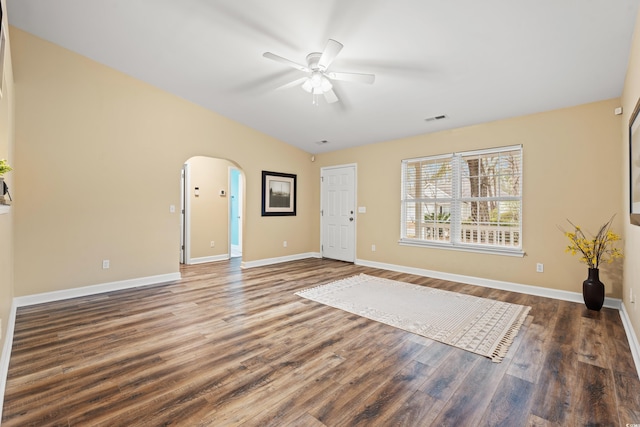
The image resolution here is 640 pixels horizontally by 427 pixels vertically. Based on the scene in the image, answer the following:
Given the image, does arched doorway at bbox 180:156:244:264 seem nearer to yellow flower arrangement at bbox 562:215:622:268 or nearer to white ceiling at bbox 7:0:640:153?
white ceiling at bbox 7:0:640:153

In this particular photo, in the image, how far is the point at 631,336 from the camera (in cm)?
256

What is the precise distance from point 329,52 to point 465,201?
329 cm

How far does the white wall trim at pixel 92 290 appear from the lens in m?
3.49

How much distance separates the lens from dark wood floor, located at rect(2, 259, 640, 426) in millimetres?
1676

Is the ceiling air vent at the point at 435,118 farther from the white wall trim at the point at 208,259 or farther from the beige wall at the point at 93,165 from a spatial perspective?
the white wall trim at the point at 208,259

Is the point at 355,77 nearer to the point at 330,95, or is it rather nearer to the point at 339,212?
the point at 330,95

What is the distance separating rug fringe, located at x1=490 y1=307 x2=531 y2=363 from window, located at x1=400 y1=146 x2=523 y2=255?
1.41 m

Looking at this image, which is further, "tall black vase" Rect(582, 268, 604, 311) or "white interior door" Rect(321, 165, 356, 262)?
"white interior door" Rect(321, 165, 356, 262)

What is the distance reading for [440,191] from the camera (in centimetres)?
501

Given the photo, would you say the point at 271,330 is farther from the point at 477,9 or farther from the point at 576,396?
the point at 477,9

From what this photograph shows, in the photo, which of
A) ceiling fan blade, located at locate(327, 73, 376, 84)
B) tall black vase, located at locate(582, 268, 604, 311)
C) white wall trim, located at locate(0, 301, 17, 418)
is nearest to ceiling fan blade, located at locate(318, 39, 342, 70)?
ceiling fan blade, located at locate(327, 73, 376, 84)

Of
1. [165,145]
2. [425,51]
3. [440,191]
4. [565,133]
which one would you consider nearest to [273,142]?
[165,145]

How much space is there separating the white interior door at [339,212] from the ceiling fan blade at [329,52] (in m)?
3.48

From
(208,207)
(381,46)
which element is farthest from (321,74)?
(208,207)
